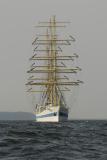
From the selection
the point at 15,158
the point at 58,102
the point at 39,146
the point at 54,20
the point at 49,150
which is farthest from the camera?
the point at 54,20

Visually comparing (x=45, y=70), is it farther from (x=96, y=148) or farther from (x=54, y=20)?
(x=96, y=148)

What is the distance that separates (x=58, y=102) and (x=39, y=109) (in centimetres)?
1559

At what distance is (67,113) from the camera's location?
484 feet

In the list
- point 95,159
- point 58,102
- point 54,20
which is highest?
point 54,20

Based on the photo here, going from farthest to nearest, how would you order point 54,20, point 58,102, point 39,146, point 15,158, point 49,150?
point 54,20 < point 58,102 < point 39,146 < point 49,150 < point 15,158

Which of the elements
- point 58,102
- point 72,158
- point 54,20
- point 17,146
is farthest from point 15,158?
point 54,20

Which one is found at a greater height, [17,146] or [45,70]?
[45,70]

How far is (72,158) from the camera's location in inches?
1049

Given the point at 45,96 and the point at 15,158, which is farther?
the point at 45,96

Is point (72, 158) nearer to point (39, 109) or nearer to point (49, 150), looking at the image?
point (49, 150)

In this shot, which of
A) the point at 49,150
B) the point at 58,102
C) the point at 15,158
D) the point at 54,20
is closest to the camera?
the point at 15,158

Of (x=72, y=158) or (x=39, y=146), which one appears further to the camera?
(x=39, y=146)

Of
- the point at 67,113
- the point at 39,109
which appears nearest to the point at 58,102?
the point at 67,113

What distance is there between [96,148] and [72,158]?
17.3 feet
